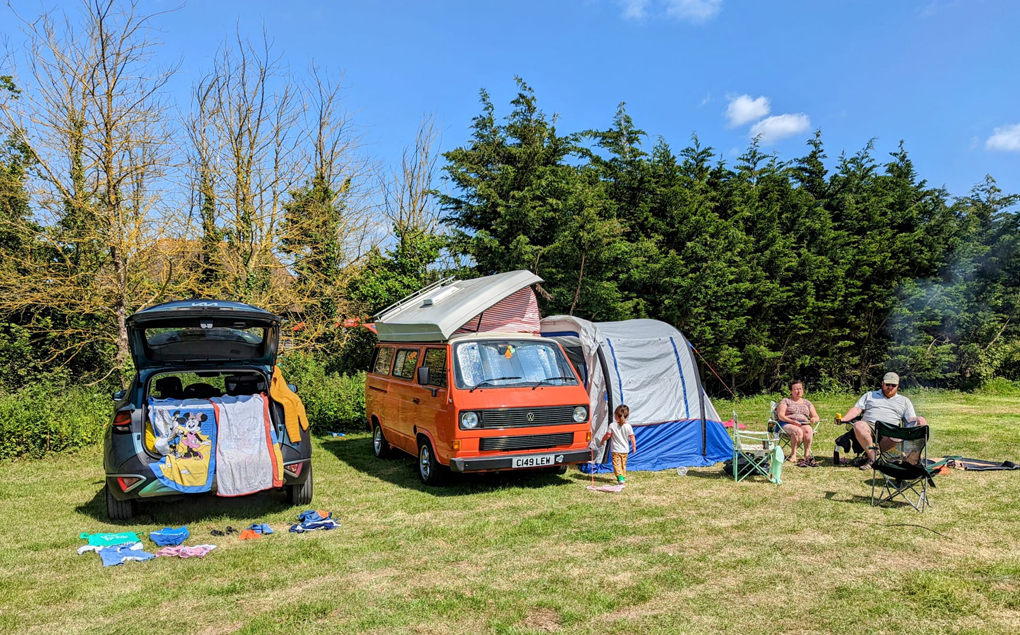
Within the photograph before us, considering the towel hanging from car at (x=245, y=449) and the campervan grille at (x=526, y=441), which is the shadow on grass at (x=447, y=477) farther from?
the towel hanging from car at (x=245, y=449)

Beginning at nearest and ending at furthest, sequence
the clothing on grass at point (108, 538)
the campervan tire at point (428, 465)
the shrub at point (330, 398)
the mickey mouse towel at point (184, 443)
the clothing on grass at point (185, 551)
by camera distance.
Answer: the clothing on grass at point (185, 551)
the clothing on grass at point (108, 538)
the mickey mouse towel at point (184, 443)
the campervan tire at point (428, 465)
the shrub at point (330, 398)

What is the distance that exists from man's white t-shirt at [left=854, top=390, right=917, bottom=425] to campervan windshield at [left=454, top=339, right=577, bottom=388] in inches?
159

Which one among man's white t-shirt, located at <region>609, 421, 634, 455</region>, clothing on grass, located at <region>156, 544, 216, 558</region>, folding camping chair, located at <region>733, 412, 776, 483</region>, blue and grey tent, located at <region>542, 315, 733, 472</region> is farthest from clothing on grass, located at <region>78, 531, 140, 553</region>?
folding camping chair, located at <region>733, 412, 776, 483</region>

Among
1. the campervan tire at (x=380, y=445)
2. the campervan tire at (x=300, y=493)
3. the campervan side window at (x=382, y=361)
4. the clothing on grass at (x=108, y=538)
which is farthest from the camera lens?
the campervan side window at (x=382, y=361)

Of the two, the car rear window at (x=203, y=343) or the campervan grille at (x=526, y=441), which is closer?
the car rear window at (x=203, y=343)

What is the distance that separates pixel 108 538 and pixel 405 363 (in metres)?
4.33

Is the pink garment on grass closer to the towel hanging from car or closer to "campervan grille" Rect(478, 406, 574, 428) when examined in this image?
"campervan grille" Rect(478, 406, 574, 428)

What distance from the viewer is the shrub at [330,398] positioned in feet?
41.9

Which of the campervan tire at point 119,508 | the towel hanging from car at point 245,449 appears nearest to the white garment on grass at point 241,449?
the towel hanging from car at point 245,449

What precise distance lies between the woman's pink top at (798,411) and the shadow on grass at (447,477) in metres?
3.23

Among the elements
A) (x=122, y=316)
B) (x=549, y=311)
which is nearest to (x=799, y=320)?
(x=549, y=311)

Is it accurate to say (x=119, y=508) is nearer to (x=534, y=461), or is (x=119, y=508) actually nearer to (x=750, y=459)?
(x=534, y=461)

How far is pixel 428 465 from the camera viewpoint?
827 centimetres

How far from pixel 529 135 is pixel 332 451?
8.91 metres
